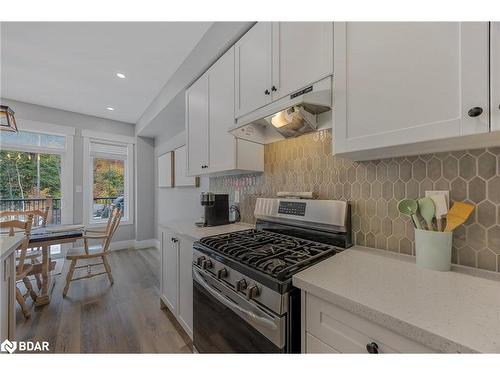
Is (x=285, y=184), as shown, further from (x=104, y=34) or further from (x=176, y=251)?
(x=104, y=34)

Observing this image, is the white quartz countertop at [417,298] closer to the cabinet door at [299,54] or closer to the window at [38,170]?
the cabinet door at [299,54]

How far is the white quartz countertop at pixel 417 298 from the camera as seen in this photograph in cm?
49

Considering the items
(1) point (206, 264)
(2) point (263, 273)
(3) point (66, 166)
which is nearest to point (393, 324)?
(2) point (263, 273)

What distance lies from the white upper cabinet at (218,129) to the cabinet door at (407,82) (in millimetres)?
818

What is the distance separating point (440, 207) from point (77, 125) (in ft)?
16.4

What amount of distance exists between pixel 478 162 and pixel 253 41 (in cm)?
137

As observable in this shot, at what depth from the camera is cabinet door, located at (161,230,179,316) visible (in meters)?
1.79

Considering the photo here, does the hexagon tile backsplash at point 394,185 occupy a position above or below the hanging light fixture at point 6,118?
below

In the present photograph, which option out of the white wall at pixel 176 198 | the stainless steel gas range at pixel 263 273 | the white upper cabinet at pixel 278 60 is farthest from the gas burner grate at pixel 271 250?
the white wall at pixel 176 198

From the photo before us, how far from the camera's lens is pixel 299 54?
1.15 m

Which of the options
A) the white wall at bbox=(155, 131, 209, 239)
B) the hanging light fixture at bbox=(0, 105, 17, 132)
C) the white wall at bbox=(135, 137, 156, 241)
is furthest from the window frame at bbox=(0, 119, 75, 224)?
the hanging light fixture at bbox=(0, 105, 17, 132)

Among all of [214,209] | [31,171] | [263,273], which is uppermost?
[31,171]

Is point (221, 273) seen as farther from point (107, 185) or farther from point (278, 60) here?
point (107, 185)
